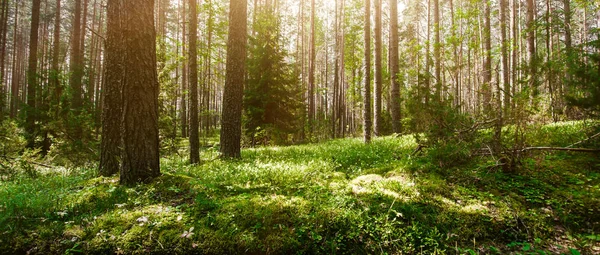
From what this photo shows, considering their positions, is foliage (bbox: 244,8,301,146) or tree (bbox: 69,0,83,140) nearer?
tree (bbox: 69,0,83,140)

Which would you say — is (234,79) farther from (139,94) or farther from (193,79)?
(139,94)

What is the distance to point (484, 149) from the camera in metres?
4.94

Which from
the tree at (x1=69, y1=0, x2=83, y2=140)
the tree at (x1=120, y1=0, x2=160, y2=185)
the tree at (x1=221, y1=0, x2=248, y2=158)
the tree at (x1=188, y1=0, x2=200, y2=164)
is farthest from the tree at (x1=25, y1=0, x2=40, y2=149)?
the tree at (x1=120, y1=0, x2=160, y2=185)

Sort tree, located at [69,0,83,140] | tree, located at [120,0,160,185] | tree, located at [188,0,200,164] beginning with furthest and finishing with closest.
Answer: tree, located at [69,0,83,140]
tree, located at [188,0,200,164]
tree, located at [120,0,160,185]

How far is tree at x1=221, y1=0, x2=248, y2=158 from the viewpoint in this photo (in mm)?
7625

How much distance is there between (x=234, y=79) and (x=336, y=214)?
556cm

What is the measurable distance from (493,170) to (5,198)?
28.2 ft

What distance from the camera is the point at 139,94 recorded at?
4.77m

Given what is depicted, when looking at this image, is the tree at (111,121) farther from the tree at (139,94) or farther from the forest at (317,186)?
the tree at (139,94)

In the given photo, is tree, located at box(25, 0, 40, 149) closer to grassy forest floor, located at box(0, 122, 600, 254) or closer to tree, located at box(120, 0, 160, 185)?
grassy forest floor, located at box(0, 122, 600, 254)

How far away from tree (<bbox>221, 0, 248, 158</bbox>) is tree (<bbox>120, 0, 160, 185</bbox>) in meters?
2.71

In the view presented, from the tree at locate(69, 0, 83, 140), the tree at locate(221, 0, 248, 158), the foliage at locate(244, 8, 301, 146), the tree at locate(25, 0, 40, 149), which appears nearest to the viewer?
the tree at locate(221, 0, 248, 158)

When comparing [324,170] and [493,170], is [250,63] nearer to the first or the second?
[324,170]

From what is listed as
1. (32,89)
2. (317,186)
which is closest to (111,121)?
(317,186)
